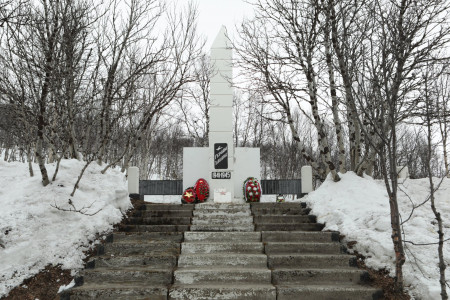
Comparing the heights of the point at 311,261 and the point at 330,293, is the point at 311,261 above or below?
above

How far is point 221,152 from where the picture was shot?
1158cm

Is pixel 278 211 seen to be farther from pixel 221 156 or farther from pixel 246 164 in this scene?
pixel 246 164

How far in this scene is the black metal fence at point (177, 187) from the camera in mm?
18406

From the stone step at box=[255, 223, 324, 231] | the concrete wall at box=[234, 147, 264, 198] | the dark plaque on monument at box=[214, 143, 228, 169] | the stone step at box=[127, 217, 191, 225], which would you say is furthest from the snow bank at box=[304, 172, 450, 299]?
the concrete wall at box=[234, 147, 264, 198]

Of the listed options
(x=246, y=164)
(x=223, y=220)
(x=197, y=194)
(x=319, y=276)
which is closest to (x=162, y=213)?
(x=223, y=220)

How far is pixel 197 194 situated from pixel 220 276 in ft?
20.4

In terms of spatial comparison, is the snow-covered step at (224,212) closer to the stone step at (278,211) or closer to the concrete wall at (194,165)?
the stone step at (278,211)

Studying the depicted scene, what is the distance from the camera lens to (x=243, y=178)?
13.2 meters

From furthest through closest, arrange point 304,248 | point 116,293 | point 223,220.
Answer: point 223,220 → point 304,248 → point 116,293

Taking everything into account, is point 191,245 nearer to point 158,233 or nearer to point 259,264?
point 158,233

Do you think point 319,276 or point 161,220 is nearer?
point 319,276

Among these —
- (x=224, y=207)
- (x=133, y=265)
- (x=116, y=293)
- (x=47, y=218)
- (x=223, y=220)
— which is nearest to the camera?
(x=116, y=293)

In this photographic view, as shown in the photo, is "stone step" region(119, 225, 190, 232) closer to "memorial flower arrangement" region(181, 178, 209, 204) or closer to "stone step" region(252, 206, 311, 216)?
"stone step" region(252, 206, 311, 216)

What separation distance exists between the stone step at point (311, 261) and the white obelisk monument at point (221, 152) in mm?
5304
